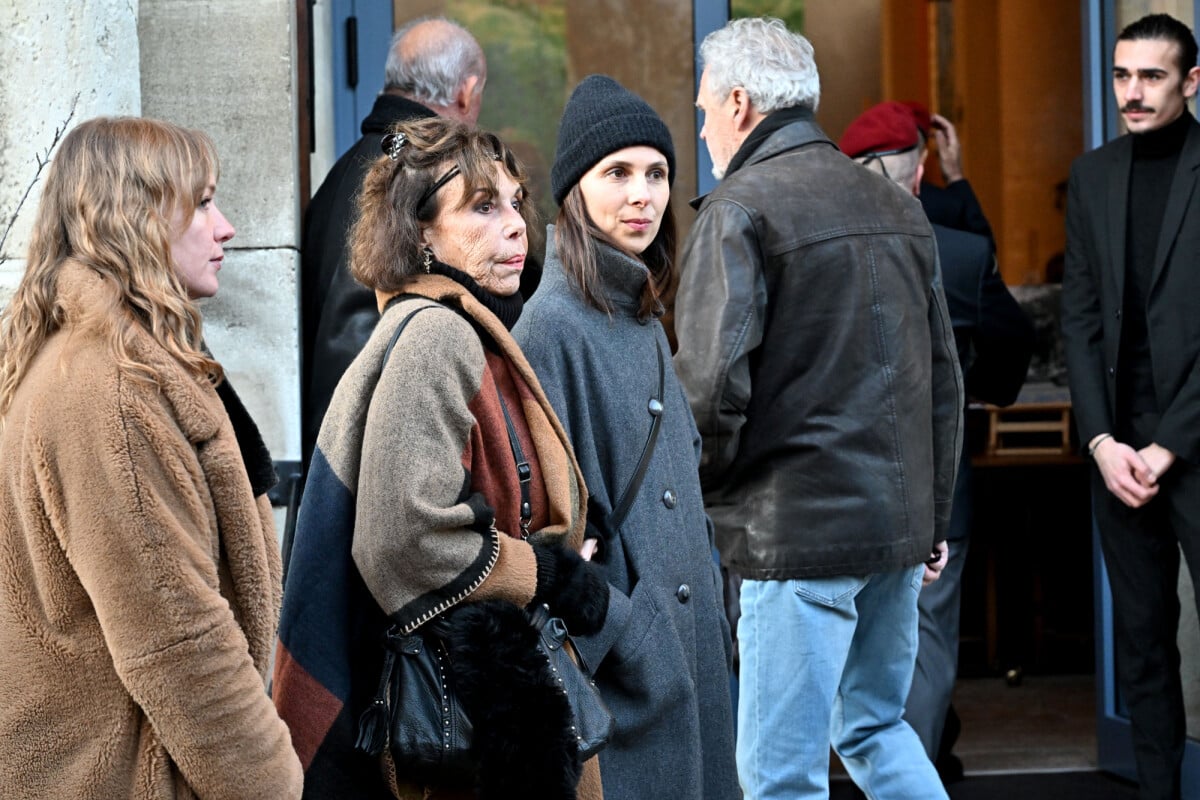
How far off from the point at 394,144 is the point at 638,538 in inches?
35.1

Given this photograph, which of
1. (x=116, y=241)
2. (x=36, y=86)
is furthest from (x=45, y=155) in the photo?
(x=116, y=241)

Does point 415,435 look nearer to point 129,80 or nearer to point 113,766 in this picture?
point 113,766

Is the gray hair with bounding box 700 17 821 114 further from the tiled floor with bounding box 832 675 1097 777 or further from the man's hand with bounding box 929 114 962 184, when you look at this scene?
the tiled floor with bounding box 832 675 1097 777

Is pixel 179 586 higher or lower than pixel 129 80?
lower

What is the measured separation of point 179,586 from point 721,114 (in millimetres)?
2142

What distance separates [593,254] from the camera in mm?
3145

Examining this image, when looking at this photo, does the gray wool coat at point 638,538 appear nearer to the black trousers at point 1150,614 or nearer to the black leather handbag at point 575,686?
the black leather handbag at point 575,686

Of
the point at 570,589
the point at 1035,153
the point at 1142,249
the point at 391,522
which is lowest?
the point at 570,589

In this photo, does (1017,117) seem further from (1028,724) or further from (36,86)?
(36,86)

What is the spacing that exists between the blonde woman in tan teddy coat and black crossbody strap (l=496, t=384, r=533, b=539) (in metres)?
0.55

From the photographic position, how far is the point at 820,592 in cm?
354

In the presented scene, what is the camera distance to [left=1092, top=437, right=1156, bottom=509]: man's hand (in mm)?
4480

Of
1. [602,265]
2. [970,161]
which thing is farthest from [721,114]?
[970,161]

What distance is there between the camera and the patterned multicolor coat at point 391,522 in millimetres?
2473
